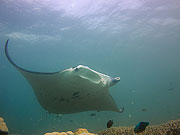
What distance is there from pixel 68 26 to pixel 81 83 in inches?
771

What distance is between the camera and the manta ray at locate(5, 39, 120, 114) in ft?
11.7

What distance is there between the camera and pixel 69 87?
3795 millimetres

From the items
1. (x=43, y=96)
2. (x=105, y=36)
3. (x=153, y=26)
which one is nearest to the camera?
(x=43, y=96)

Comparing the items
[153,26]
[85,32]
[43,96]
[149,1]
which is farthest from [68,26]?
[43,96]

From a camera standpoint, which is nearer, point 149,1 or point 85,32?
point 149,1

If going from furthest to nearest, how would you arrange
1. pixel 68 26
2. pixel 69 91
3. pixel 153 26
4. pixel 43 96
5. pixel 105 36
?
pixel 105 36 < pixel 153 26 < pixel 68 26 < pixel 43 96 < pixel 69 91

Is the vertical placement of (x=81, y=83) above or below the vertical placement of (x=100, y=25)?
below

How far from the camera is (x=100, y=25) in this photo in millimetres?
22234

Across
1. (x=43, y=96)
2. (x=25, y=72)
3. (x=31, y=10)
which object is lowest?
(x=43, y=96)

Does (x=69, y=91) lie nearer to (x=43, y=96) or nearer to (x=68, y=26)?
(x=43, y=96)

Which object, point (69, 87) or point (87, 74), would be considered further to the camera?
point (69, 87)

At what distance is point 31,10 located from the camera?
16125 mm

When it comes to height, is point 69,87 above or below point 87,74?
below

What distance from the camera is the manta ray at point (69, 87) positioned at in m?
3.55
